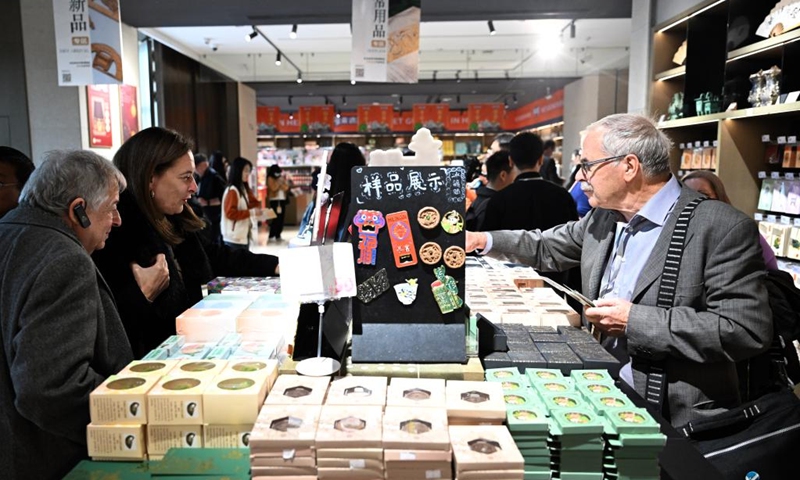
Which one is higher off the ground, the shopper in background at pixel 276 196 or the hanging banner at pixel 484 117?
the hanging banner at pixel 484 117

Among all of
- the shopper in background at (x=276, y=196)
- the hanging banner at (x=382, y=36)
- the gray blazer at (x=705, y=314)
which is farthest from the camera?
the shopper in background at (x=276, y=196)

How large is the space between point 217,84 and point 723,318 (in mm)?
12648

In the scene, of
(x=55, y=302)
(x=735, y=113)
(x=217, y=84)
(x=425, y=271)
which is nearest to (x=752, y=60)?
(x=735, y=113)

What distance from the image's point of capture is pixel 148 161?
7.76 ft

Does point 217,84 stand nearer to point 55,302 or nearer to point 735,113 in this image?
point 735,113

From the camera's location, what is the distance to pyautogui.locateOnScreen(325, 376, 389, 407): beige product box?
131 centimetres

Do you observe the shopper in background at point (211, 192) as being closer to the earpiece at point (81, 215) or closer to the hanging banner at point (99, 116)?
the hanging banner at point (99, 116)

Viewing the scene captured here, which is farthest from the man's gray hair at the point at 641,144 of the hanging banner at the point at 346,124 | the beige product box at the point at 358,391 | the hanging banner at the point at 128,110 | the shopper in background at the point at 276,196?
the hanging banner at the point at 346,124

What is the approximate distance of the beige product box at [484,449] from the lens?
44.0 inches

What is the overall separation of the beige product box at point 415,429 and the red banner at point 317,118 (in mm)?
13725

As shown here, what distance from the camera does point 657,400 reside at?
74.5 inches

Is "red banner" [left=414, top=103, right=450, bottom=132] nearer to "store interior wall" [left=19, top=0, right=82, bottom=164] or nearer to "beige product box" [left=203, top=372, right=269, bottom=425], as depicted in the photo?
"store interior wall" [left=19, top=0, right=82, bottom=164]

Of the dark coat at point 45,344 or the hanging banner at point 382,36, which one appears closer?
the dark coat at point 45,344

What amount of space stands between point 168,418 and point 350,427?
17.2 inches
